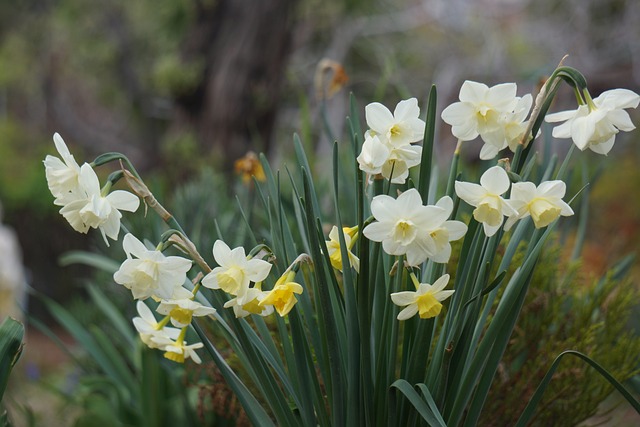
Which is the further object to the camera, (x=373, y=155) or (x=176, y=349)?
(x=176, y=349)

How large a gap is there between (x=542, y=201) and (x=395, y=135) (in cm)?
22

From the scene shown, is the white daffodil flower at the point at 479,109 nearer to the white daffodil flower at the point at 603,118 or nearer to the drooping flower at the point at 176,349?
the white daffodil flower at the point at 603,118

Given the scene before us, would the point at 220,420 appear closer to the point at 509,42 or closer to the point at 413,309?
the point at 413,309

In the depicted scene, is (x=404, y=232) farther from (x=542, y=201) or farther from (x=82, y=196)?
(x=82, y=196)

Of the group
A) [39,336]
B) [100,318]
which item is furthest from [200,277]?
[39,336]

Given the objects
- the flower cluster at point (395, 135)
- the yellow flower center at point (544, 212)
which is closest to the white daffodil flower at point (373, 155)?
the flower cluster at point (395, 135)

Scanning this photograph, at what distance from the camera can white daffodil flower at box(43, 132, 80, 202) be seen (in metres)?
0.99

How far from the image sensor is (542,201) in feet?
3.12

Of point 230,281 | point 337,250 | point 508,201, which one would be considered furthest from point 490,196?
point 230,281

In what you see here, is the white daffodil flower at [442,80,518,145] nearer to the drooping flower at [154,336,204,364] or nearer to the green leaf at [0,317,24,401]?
the drooping flower at [154,336,204,364]

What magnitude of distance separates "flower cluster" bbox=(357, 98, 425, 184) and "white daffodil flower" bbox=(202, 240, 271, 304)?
21cm

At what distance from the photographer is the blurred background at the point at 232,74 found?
15.2 ft

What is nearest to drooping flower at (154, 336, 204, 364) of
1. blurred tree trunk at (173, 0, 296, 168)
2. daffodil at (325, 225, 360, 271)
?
daffodil at (325, 225, 360, 271)

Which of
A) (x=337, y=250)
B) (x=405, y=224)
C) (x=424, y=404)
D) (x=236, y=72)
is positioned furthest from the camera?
(x=236, y=72)
